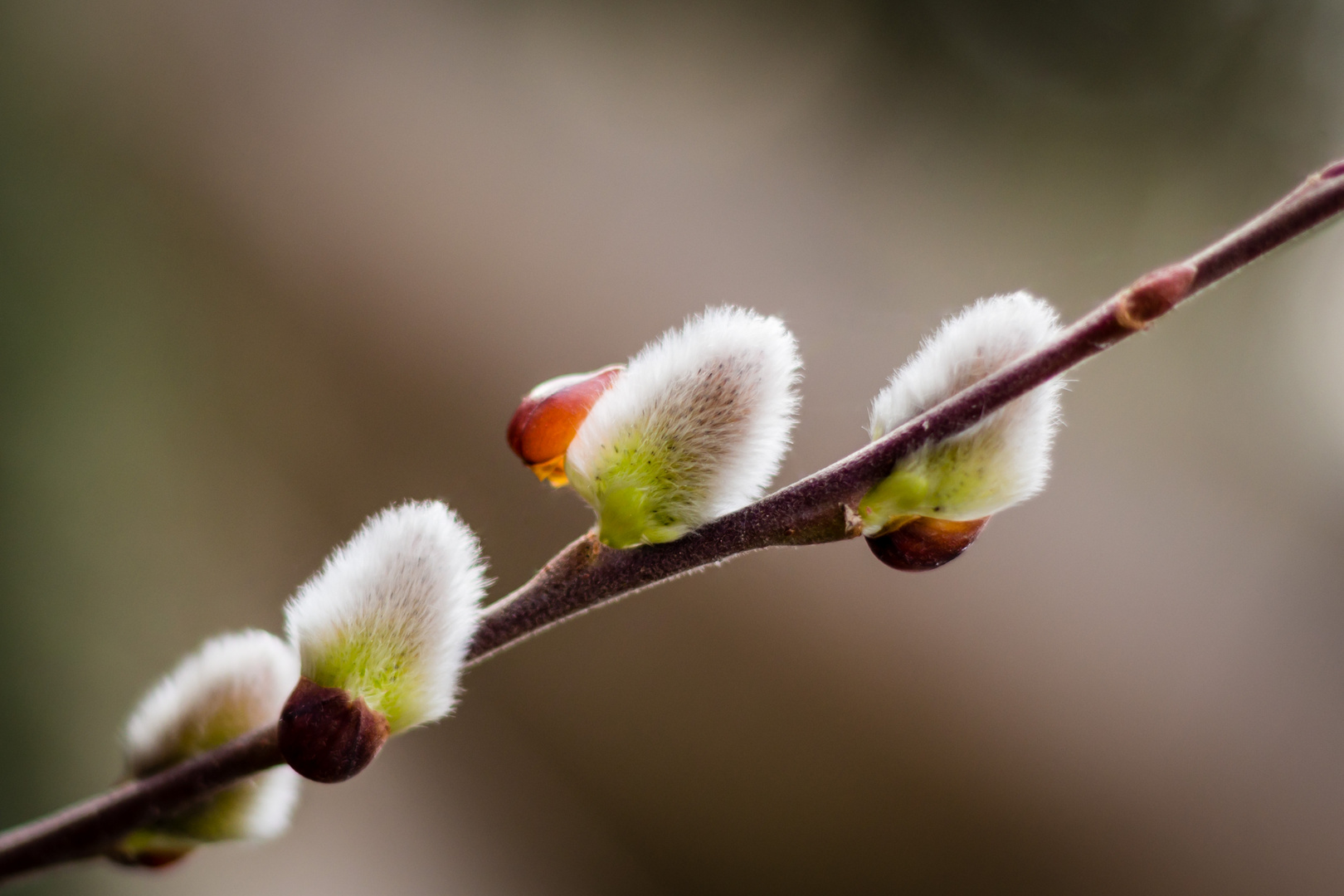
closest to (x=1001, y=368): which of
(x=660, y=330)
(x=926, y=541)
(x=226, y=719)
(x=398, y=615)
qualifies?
(x=926, y=541)

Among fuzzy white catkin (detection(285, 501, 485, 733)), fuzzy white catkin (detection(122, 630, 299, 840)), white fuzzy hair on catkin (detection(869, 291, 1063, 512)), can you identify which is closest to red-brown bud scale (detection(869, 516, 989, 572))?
white fuzzy hair on catkin (detection(869, 291, 1063, 512))

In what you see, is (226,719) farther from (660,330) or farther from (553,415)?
(660,330)

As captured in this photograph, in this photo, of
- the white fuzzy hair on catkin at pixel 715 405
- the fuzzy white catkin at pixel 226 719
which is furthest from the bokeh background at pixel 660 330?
the white fuzzy hair on catkin at pixel 715 405

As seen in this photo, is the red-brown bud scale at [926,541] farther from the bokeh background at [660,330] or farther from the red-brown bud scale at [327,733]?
the bokeh background at [660,330]

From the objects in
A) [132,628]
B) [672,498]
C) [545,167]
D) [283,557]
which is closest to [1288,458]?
[545,167]

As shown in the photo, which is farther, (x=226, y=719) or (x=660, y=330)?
(x=660, y=330)
